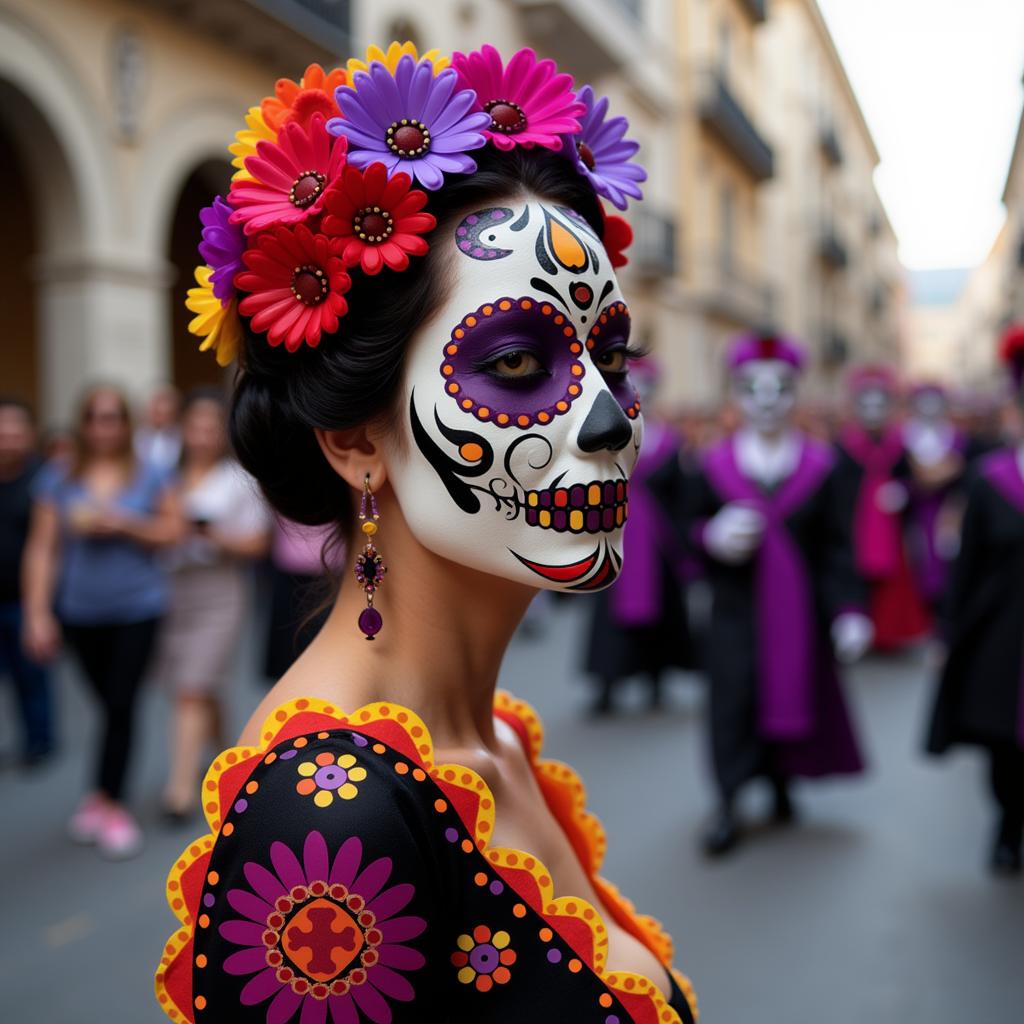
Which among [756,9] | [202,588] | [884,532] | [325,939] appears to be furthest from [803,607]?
[756,9]

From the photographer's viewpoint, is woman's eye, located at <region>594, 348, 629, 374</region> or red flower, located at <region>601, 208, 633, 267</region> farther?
red flower, located at <region>601, 208, 633, 267</region>

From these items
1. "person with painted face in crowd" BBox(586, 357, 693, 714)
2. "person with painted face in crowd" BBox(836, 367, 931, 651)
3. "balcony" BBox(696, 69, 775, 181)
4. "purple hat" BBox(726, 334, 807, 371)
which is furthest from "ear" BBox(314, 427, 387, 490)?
"balcony" BBox(696, 69, 775, 181)

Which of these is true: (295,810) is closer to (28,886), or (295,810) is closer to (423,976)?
(423,976)

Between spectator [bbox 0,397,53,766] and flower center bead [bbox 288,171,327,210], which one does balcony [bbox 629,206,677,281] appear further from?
flower center bead [bbox 288,171,327,210]

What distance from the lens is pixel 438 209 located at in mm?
1265

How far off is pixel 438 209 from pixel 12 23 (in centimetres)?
772

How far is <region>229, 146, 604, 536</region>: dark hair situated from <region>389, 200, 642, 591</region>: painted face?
25 millimetres

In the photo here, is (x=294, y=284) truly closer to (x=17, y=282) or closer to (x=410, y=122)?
(x=410, y=122)

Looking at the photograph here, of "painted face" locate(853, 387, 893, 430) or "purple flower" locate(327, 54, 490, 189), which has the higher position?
"purple flower" locate(327, 54, 490, 189)

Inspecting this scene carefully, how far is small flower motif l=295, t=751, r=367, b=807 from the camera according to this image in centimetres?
105

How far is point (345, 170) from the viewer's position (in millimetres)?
1189

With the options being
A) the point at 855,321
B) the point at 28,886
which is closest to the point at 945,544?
the point at 28,886

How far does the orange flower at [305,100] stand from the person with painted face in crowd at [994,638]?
3562mm

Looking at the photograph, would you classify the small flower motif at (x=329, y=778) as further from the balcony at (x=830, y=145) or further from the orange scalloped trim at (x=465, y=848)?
the balcony at (x=830, y=145)
